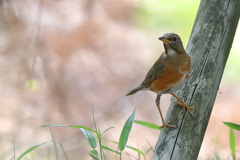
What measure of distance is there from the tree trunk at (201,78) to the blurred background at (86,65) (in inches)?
100

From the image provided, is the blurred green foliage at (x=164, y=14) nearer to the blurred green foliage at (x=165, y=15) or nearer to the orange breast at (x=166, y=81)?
the blurred green foliage at (x=165, y=15)

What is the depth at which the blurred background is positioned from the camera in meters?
5.82

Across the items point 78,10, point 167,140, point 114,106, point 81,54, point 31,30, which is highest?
point 78,10

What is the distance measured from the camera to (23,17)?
6.50 m

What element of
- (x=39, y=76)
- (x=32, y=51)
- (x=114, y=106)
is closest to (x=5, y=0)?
(x=32, y=51)

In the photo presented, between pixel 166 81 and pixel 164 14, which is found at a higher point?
pixel 164 14

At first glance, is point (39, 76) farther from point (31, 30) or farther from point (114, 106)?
point (114, 106)

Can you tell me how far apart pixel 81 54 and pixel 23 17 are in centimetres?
129

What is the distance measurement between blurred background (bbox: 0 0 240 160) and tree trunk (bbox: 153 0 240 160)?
255cm

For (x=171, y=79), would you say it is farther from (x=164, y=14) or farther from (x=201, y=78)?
(x=164, y=14)

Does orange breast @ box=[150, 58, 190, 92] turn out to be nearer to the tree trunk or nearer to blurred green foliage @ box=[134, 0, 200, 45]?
the tree trunk

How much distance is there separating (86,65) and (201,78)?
11.5 feet

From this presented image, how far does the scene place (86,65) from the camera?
6375 mm

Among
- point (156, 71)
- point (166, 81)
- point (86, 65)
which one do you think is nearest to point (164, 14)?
point (86, 65)
